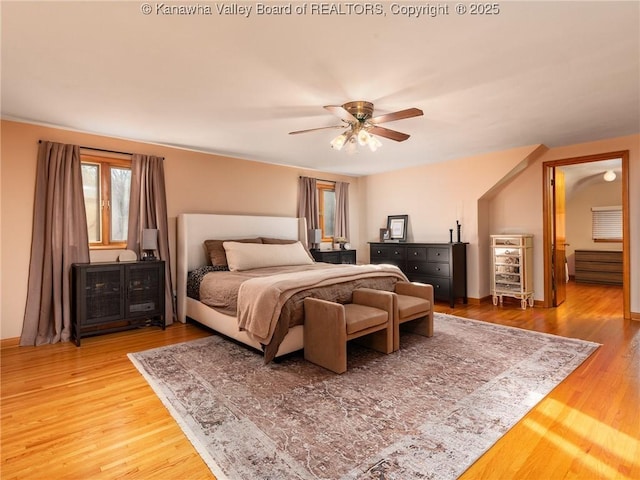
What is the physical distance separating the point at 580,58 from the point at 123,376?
418 cm

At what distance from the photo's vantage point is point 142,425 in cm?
211

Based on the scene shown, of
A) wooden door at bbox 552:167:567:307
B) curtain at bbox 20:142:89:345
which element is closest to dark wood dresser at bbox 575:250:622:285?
wooden door at bbox 552:167:567:307

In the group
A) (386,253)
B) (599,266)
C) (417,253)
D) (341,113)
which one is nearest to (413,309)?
(341,113)

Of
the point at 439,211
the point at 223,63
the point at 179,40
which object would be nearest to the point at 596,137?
the point at 439,211

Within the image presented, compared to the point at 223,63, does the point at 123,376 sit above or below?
below

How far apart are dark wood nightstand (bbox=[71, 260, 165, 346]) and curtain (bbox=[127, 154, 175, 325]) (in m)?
0.25

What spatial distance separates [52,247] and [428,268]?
16.4 ft

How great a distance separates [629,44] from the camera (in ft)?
7.15

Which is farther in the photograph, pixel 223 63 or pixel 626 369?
pixel 626 369

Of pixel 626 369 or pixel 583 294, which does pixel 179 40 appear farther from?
pixel 583 294

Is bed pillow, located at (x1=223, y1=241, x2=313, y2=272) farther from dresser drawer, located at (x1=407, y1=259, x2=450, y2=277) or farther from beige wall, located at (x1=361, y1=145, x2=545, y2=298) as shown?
beige wall, located at (x1=361, y1=145, x2=545, y2=298)

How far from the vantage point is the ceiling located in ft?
6.30

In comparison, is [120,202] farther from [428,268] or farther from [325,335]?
[428,268]

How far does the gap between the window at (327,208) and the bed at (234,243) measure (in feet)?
2.55
